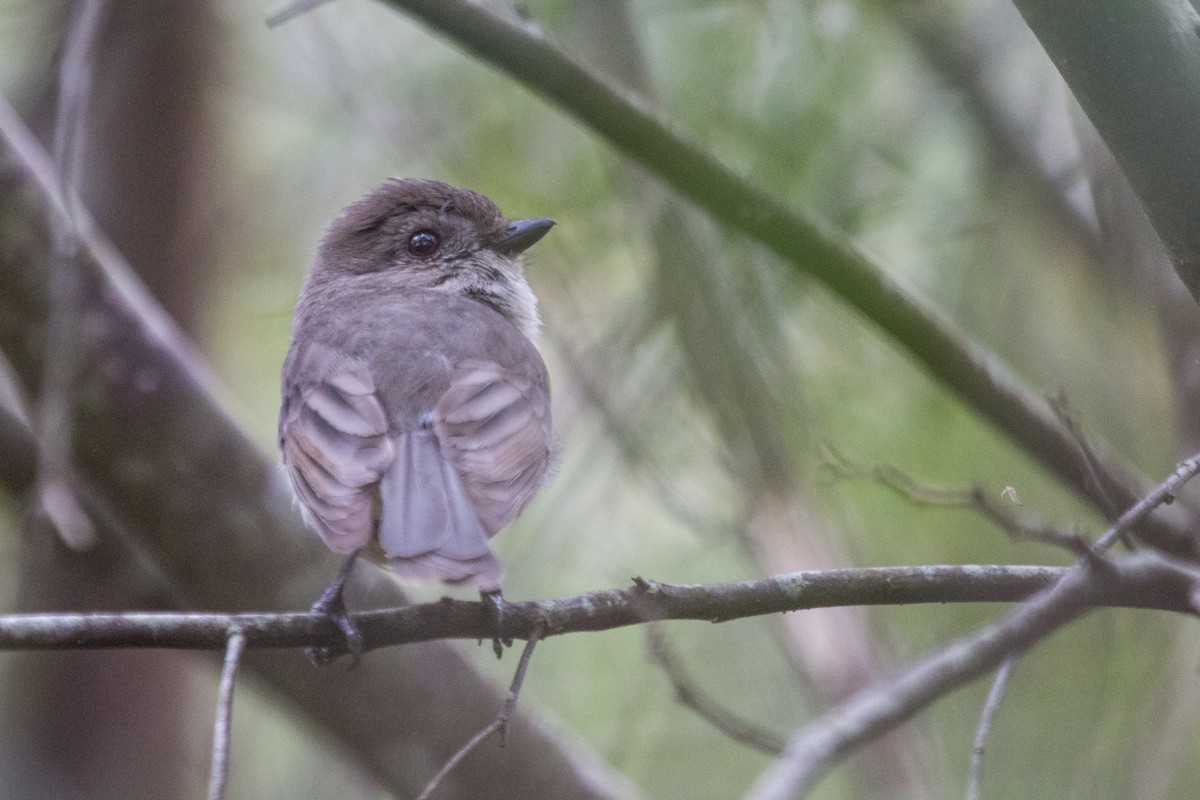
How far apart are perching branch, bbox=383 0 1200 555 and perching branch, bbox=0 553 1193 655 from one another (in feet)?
3.90

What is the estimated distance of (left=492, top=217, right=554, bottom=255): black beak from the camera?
437 cm

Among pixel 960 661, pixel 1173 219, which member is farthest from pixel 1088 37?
pixel 960 661

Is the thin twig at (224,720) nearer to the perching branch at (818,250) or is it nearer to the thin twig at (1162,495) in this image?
the thin twig at (1162,495)

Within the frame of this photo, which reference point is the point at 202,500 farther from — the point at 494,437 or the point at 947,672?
the point at 947,672

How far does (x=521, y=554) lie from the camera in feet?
15.9

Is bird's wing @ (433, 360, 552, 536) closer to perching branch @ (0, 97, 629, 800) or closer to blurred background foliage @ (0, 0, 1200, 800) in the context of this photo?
blurred background foliage @ (0, 0, 1200, 800)

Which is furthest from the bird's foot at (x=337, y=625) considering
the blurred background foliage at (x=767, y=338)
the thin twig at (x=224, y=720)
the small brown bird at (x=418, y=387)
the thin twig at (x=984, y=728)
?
the blurred background foliage at (x=767, y=338)

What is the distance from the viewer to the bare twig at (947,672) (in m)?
2.28

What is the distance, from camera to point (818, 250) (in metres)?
3.55

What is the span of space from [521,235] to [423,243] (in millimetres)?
382

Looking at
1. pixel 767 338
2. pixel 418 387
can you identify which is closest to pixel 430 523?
pixel 418 387

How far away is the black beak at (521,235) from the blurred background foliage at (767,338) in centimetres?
58

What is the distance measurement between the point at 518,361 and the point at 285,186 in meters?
3.54

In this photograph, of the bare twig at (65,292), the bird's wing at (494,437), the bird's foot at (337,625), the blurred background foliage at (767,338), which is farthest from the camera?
the blurred background foliage at (767,338)
